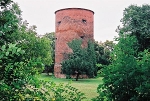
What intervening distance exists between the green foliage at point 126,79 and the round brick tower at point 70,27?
84.8ft

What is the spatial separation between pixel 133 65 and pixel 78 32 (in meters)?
26.4

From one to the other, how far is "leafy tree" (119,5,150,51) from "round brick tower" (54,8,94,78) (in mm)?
8781

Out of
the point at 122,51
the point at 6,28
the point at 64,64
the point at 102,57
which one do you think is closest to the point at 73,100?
the point at 6,28

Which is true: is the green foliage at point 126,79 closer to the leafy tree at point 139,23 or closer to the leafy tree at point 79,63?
the leafy tree at point 139,23

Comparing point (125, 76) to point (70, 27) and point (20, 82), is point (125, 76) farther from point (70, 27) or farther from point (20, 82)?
point (70, 27)

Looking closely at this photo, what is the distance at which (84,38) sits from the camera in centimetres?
2967

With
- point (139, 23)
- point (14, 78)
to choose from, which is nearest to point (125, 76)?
point (14, 78)

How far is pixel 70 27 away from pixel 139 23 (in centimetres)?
1077

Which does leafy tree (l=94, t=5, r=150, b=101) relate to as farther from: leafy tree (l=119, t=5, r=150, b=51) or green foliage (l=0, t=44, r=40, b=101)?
leafy tree (l=119, t=5, r=150, b=51)

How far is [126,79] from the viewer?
2855mm

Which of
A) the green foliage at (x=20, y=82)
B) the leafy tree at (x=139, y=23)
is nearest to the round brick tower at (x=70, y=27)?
the leafy tree at (x=139, y=23)

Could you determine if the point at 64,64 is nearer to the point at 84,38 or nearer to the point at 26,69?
the point at 84,38

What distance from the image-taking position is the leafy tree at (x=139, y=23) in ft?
63.3

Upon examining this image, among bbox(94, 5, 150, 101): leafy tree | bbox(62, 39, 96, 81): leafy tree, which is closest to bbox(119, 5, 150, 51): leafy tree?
bbox(62, 39, 96, 81): leafy tree
